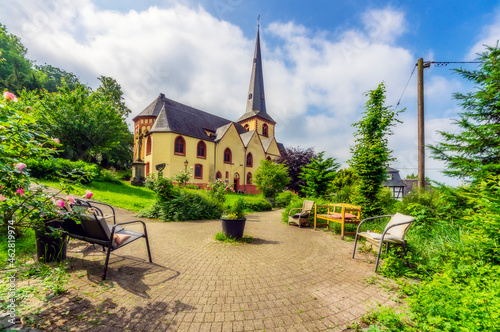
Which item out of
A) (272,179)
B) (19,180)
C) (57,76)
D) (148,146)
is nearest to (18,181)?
(19,180)

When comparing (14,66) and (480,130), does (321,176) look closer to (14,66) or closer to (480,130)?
(480,130)

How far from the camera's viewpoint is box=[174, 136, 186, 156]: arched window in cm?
2373

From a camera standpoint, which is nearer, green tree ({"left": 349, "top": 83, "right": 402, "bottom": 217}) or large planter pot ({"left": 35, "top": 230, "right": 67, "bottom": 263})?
large planter pot ({"left": 35, "top": 230, "right": 67, "bottom": 263})

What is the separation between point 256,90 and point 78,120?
101 feet

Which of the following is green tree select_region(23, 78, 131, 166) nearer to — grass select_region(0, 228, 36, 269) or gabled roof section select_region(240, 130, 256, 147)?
gabled roof section select_region(240, 130, 256, 147)

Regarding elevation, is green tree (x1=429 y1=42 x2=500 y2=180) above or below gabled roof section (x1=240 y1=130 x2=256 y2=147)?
below

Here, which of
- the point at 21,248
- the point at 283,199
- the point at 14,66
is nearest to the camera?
the point at 21,248

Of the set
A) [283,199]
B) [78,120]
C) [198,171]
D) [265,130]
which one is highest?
[265,130]

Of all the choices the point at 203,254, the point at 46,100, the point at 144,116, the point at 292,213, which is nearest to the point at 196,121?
the point at 144,116

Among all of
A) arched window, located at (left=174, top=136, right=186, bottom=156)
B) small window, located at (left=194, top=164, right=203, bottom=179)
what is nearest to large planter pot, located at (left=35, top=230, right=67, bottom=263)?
arched window, located at (left=174, top=136, right=186, bottom=156)

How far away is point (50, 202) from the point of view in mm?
2480

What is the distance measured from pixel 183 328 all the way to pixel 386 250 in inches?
155

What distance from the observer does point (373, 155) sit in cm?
721

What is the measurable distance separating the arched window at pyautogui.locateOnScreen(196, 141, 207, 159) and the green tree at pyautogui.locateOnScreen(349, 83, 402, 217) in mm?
21461
